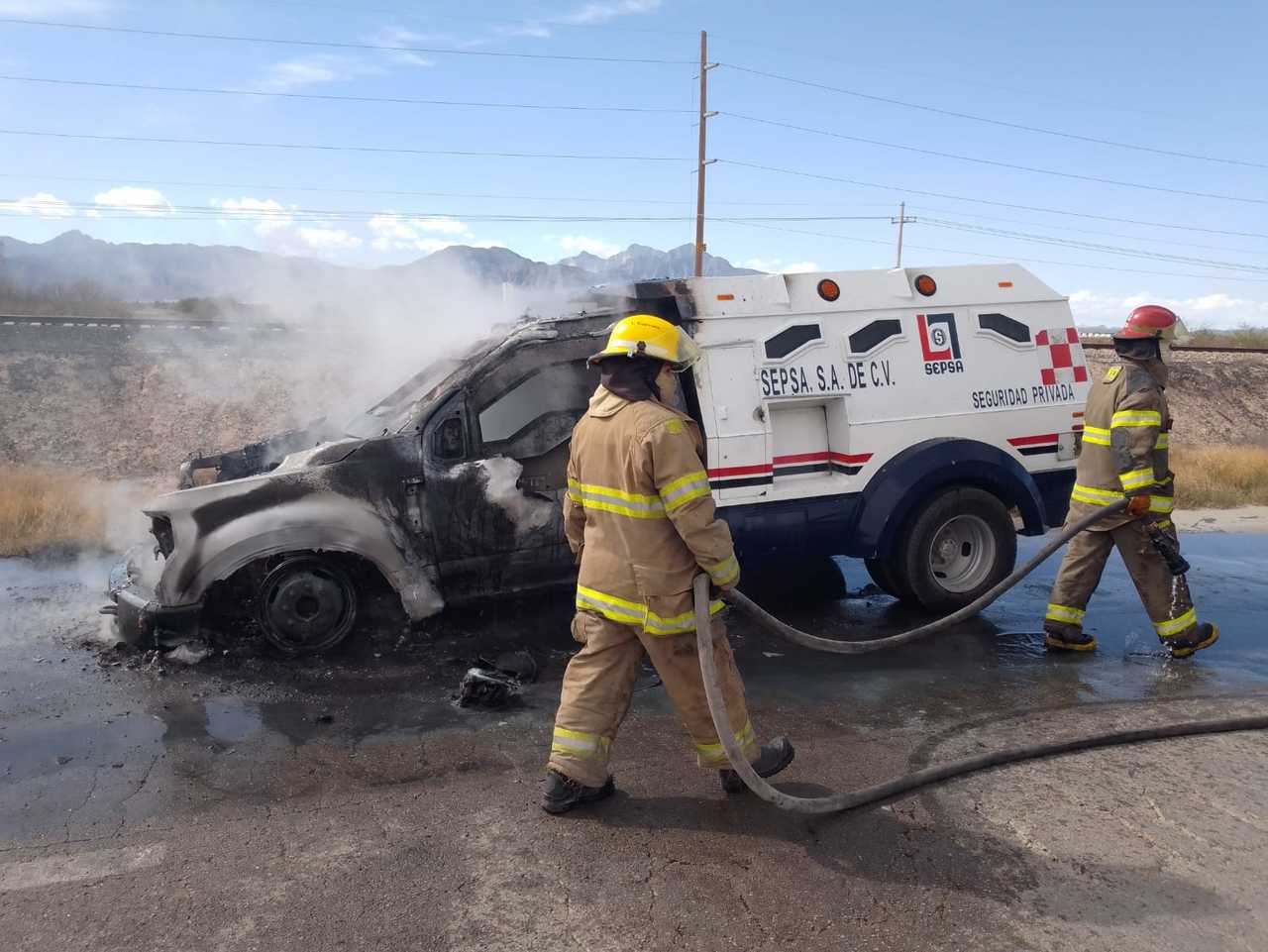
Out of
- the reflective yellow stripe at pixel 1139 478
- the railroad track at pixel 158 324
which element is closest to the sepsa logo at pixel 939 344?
the reflective yellow stripe at pixel 1139 478

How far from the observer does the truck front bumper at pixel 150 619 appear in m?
5.12

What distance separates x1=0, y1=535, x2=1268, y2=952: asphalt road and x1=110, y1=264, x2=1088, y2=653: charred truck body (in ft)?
1.66

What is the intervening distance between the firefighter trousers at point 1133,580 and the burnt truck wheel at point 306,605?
4.20m

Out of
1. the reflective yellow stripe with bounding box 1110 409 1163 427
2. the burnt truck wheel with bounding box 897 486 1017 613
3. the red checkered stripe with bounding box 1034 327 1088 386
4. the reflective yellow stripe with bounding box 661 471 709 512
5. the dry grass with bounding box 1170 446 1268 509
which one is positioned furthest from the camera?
the dry grass with bounding box 1170 446 1268 509

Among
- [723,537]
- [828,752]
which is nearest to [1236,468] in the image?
[828,752]

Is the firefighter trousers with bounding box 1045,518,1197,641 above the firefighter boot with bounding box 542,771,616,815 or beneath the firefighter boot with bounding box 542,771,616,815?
above

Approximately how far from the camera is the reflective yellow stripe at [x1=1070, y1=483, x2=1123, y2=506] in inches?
221

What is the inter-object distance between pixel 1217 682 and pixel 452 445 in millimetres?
4452

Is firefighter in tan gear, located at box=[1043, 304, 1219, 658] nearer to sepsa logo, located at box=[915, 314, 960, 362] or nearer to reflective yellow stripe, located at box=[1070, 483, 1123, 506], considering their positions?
reflective yellow stripe, located at box=[1070, 483, 1123, 506]

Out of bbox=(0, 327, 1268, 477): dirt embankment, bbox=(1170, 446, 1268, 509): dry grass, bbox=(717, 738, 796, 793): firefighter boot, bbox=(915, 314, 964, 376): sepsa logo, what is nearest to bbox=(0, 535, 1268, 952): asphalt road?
bbox=(717, 738, 796, 793): firefighter boot

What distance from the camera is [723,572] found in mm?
3521

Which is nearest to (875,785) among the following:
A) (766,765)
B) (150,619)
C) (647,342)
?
(766,765)

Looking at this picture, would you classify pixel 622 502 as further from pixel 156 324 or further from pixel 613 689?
pixel 156 324

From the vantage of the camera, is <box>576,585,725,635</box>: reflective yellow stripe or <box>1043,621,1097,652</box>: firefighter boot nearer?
<box>576,585,725,635</box>: reflective yellow stripe
